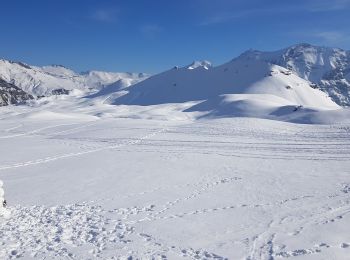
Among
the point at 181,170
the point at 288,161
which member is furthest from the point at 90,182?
the point at 288,161

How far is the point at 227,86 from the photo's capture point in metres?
167

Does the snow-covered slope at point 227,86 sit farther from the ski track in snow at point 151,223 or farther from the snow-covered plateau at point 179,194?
the ski track in snow at point 151,223

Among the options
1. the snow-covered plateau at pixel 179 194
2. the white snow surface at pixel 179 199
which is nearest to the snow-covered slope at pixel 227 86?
the snow-covered plateau at pixel 179 194

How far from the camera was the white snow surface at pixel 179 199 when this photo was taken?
15898 mm

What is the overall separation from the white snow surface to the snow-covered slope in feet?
252

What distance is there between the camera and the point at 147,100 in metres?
171

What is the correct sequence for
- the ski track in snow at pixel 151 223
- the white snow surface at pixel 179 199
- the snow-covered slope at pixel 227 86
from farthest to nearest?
the snow-covered slope at pixel 227 86 < the white snow surface at pixel 179 199 < the ski track in snow at pixel 151 223

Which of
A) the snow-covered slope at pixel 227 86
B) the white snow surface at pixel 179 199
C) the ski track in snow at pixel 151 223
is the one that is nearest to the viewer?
the ski track in snow at pixel 151 223

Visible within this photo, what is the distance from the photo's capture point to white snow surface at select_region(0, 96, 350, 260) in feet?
52.2

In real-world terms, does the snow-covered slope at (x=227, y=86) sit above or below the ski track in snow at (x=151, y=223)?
above

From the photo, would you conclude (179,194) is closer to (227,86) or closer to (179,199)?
(179,199)

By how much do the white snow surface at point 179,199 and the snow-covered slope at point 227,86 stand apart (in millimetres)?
76663

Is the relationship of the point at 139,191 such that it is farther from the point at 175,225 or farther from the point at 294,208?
the point at 294,208

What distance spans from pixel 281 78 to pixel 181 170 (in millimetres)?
135854
